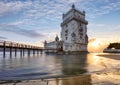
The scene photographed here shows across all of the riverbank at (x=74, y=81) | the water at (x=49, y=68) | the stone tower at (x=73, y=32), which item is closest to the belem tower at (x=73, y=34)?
the stone tower at (x=73, y=32)

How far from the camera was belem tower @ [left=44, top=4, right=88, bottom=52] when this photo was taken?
87625 millimetres

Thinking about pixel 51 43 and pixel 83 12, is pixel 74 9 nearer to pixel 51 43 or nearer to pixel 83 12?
pixel 83 12

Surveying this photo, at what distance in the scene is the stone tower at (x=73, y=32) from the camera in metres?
87.6

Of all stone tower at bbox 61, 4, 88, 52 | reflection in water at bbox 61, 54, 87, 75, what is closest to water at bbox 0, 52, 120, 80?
reflection in water at bbox 61, 54, 87, 75

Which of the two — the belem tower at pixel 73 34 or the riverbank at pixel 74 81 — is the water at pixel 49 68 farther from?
the belem tower at pixel 73 34

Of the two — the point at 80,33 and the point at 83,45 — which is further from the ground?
the point at 80,33

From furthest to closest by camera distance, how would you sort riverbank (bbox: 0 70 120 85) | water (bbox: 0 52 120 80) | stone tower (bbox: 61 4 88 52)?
stone tower (bbox: 61 4 88 52) → water (bbox: 0 52 120 80) → riverbank (bbox: 0 70 120 85)

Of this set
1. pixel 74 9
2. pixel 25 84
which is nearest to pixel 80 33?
pixel 74 9

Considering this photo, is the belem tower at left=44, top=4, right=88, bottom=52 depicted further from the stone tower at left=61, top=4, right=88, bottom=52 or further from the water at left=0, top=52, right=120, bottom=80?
A: the water at left=0, top=52, right=120, bottom=80

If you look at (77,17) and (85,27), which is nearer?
(77,17)

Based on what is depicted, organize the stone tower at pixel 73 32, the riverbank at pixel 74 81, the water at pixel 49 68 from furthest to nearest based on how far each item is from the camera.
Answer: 1. the stone tower at pixel 73 32
2. the water at pixel 49 68
3. the riverbank at pixel 74 81

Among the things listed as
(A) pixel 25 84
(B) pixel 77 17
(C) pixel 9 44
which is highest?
(B) pixel 77 17

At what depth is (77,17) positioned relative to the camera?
9069 centimetres

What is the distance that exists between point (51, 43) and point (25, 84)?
9312cm
